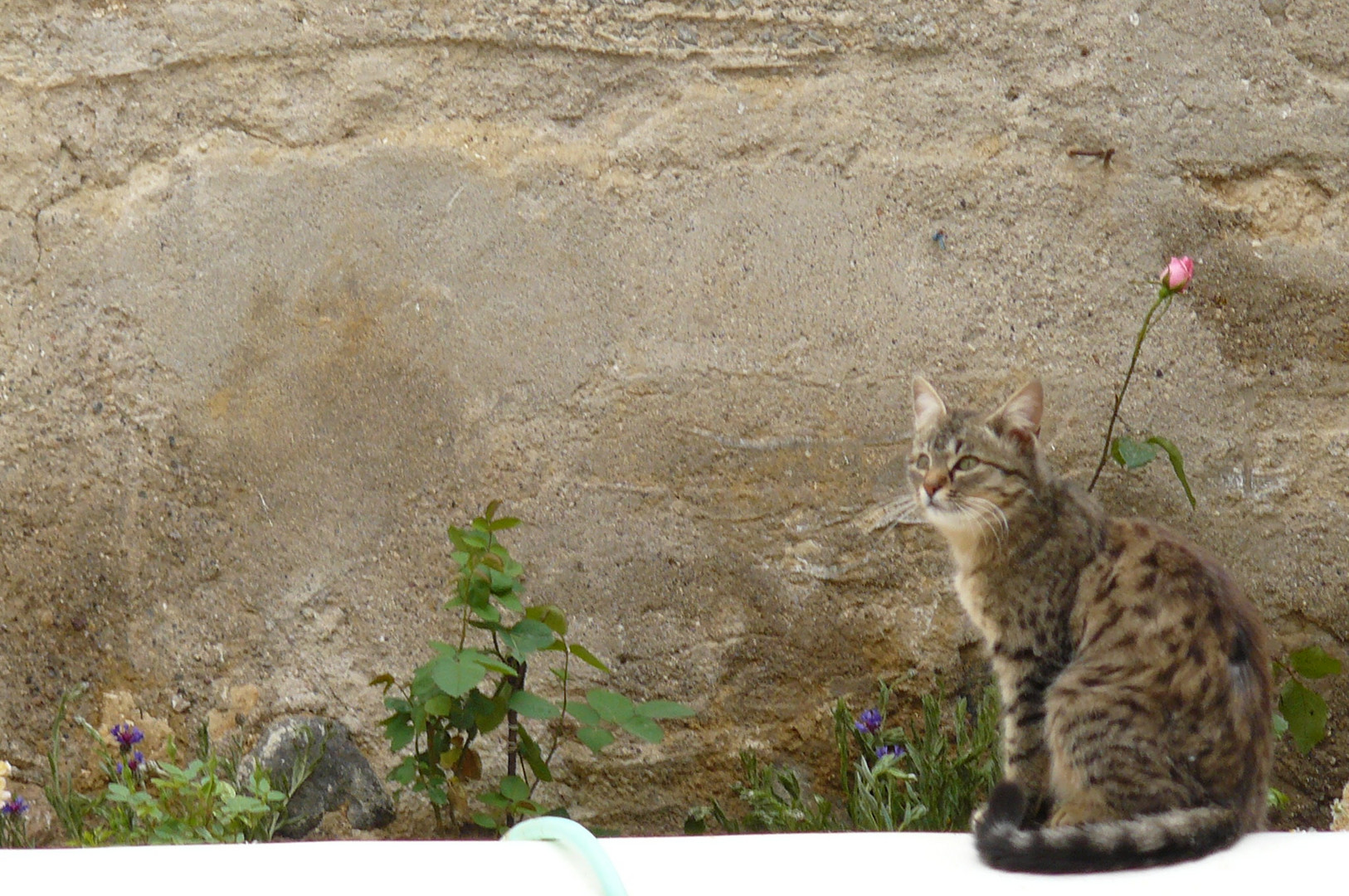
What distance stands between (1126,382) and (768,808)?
138 centimetres

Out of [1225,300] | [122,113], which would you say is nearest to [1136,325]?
[1225,300]

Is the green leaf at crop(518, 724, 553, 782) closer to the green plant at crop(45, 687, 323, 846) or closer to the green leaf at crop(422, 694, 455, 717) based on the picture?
the green leaf at crop(422, 694, 455, 717)

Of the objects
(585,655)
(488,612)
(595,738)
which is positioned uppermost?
(488,612)

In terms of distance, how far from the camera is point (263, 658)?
3326 mm

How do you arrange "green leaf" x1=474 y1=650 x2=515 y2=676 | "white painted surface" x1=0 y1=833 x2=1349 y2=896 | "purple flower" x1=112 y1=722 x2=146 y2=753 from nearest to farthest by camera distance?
"white painted surface" x1=0 y1=833 x2=1349 y2=896 < "green leaf" x1=474 y1=650 x2=515 y2=676 < "purple flower" x1=112 y1=722 x2=146 y2=753

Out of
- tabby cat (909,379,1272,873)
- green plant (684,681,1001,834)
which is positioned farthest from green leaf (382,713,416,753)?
tabby cat (909,379,1272,873)

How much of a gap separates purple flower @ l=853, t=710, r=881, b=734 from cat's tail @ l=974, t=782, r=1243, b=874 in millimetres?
799

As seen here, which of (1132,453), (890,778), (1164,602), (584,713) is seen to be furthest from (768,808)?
(1132,453)

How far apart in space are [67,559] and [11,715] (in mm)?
413

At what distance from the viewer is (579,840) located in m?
1.98

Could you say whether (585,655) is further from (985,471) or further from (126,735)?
(126,735)

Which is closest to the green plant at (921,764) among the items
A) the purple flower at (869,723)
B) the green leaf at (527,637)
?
the purple flower at (869,723)

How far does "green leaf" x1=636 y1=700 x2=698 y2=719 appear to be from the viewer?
3.01m

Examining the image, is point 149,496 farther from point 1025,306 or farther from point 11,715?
point 1025,306
